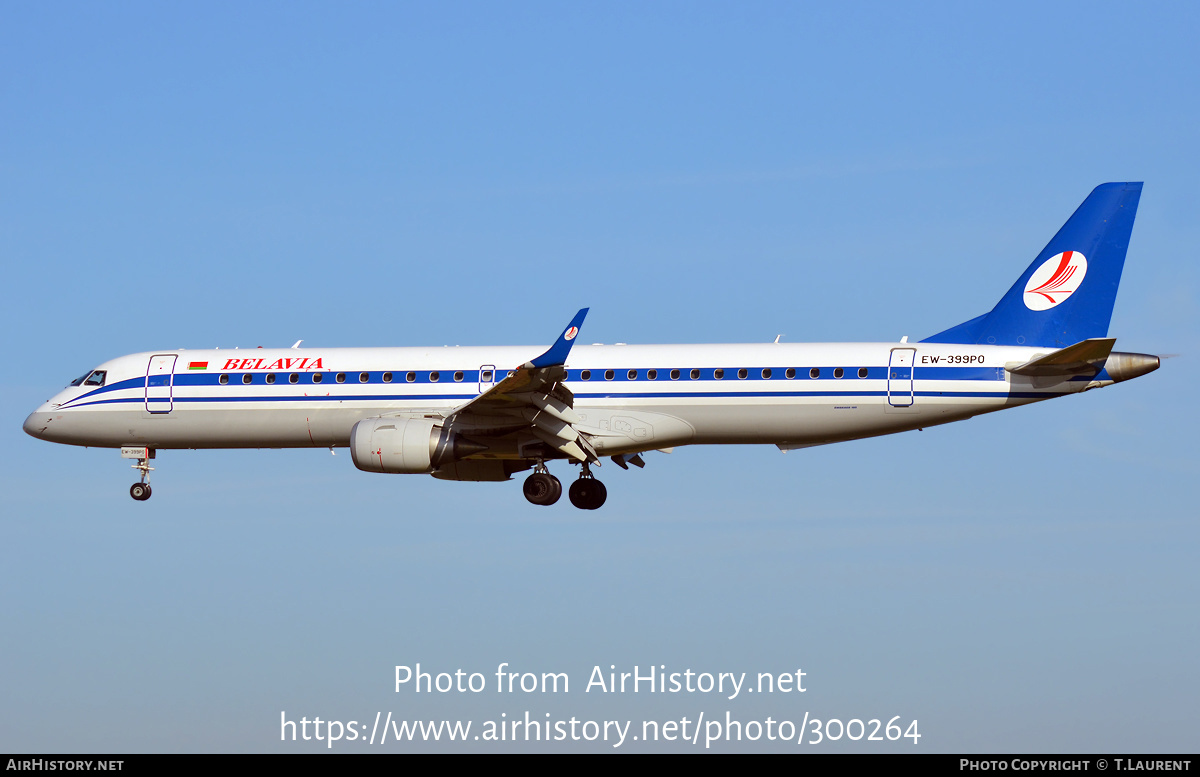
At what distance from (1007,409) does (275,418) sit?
17.1 meters

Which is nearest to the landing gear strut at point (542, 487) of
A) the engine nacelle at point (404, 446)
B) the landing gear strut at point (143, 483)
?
the engine nacelle at point (404, 446)

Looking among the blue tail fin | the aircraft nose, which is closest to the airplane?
the blue tail fin

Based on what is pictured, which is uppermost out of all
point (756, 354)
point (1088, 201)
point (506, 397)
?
point (1088, 201)

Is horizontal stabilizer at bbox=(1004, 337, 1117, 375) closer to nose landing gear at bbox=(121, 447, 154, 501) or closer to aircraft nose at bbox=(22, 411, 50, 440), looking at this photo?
nose landing gear at bbox=(121, 447, 154, 501)

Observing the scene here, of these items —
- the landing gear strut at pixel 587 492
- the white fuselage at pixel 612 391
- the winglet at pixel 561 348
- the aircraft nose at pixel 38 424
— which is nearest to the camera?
the winglet at pixel 561 348

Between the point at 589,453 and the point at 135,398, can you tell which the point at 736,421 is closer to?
the point at 589,453

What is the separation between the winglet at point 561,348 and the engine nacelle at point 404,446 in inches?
128

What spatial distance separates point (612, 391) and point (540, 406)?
209cm

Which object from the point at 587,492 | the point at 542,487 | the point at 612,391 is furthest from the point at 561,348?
the point at 587,492

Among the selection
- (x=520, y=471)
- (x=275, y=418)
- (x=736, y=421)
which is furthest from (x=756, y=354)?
(x=275, y=418)

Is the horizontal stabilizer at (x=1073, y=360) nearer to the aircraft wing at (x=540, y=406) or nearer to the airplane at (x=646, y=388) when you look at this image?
the airplane at (x=646, y=388)

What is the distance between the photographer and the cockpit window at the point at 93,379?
36.1 meters

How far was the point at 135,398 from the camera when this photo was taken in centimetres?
3534

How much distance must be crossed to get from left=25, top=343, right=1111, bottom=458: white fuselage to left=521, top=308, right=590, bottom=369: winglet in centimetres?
323
